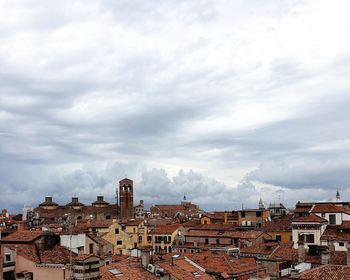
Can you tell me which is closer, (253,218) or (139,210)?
(253,218)

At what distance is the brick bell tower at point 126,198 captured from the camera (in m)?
142

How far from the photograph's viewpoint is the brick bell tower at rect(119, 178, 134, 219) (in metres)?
142

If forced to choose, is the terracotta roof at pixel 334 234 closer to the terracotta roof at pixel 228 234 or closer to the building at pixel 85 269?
the terracotta roof at pixel 228 234

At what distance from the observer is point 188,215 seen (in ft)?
501

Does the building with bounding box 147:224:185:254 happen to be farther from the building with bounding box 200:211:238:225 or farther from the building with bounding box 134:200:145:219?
the building with bounding box 134:200:145:219

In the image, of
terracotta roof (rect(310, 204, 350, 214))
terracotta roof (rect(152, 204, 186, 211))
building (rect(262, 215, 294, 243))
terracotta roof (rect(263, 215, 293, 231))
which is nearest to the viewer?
terracotta roof (rect(310, 204, 350, 214))

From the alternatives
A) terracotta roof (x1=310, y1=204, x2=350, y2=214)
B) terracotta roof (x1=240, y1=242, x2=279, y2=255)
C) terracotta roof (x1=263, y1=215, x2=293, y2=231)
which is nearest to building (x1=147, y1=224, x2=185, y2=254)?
terracotta roof (x1=263, y1=215, x2=293, y2=231)

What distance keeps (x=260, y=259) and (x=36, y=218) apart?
249ft

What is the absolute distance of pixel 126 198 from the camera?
14312cm

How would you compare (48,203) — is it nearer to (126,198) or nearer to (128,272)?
(126,198)

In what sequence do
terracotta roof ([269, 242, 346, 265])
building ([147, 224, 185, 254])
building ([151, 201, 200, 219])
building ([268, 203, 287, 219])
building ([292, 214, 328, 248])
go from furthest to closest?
building ([151, 201, 200, 219]) → building ([268, 203, 287, 219]) → building ([147, 224, 185, 254]) → building ([292, 214, 328, 248]) → terracotta roof ([269, 242, 346, 265])

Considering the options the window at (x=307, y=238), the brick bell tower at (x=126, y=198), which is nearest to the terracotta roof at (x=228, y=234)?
the window at (x=307, y=238)

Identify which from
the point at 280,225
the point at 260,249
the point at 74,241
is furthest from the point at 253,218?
the point at 74,241

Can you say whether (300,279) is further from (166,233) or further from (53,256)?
(166,233)
